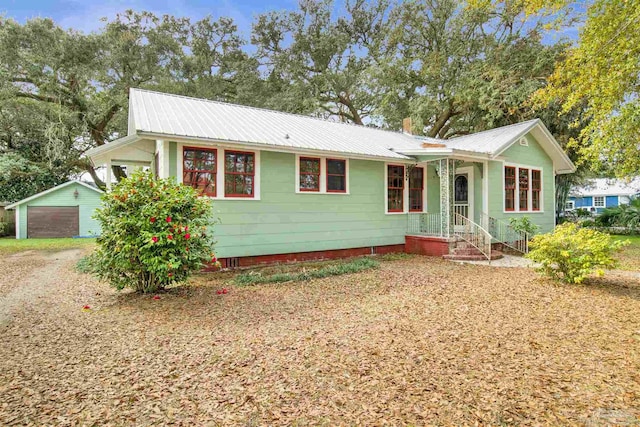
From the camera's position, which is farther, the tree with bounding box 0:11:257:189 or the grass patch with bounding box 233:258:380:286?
the tree with bounding box 0:11:257:189

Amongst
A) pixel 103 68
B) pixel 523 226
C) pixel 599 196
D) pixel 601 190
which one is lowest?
pixel 523 226

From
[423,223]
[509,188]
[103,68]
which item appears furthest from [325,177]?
[103,68]

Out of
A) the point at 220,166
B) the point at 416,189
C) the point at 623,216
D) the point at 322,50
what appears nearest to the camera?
the point at 220,166

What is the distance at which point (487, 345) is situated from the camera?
3.80 metres

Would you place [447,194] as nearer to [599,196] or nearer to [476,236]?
[476,236]

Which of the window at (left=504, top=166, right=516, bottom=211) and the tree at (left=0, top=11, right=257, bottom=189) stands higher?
the tree at (left=0, top=11, right=257, bottom=189)

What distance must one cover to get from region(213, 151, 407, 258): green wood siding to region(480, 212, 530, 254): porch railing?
10.4 feet

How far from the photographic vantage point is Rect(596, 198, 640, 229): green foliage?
18.2 m

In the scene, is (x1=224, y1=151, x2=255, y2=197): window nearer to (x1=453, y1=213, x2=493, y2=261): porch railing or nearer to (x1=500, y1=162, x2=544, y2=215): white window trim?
(x1=453, y1=213, x2=493, y2=261): porch railing

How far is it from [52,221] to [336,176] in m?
18.4

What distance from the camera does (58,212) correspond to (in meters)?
19.7

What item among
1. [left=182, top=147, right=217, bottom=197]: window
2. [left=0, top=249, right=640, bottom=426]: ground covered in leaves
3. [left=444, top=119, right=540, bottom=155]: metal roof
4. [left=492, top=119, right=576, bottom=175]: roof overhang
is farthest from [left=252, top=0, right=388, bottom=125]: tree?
[left=0, top=249, right=640, bottom=426]: ground covered in leaves

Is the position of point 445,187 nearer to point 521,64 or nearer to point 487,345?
point 487,345

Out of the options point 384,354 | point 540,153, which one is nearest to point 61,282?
point 384,354
